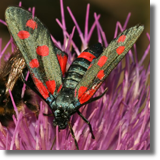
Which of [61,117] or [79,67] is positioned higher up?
[79,67]

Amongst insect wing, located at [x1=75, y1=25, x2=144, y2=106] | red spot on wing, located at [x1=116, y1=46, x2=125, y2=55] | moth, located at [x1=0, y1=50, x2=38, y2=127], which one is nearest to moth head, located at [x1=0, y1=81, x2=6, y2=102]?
moth, located at [x1=0, y1=50, x2=38, y2=127]

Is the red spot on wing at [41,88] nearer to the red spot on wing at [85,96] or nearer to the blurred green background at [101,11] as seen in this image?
the red spot on wing at [85,96]

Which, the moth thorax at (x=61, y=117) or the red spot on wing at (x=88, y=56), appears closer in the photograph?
the moth thorax at (x=61, y=117)

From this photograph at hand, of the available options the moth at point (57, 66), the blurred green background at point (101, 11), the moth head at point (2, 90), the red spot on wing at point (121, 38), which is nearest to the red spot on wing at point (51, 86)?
the moth at point (57, 66)

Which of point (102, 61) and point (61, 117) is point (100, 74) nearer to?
point (102, 61)

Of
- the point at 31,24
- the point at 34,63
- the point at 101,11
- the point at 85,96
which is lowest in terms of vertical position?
the point at 85,96

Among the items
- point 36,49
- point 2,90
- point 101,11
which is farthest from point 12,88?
point 101,11
